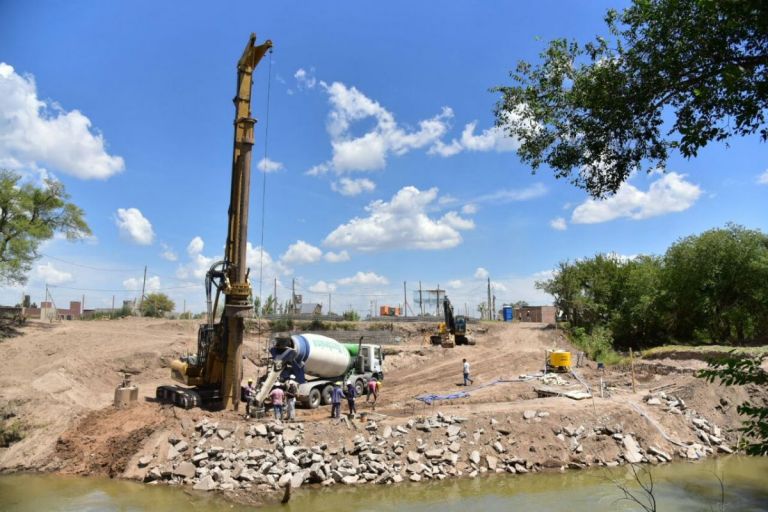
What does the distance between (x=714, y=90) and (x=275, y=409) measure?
15526 millimetres

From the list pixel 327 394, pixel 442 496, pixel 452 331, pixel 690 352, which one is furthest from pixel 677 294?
pixel 442 496

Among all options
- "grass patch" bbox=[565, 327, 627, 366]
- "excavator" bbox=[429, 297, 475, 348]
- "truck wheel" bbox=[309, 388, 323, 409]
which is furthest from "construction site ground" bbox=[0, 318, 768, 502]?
"excavator" bbox=[429, 297, 475, 348]

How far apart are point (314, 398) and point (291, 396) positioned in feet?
9.88

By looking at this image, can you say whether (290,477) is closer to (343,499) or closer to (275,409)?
(343,499)

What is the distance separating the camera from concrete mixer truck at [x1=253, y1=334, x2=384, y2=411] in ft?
67.5

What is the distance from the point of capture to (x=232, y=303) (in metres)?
19.5

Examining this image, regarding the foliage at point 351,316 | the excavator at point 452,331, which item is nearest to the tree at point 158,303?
the foliage at point 351,316

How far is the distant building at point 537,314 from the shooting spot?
5903cm

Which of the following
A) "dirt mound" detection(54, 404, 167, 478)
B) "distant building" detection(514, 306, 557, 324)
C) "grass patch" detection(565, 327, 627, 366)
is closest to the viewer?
"dirt mound" detection(54, 404, 167, 478)

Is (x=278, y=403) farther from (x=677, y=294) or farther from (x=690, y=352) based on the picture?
(x=677, y=294)

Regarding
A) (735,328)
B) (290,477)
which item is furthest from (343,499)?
(735,328)

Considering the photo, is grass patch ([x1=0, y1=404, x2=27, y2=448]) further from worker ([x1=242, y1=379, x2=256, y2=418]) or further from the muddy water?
worker ([x1=242, y1=379, x2=256, y2=418])

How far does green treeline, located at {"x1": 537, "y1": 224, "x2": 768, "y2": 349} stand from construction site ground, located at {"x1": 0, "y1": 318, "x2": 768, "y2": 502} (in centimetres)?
1138

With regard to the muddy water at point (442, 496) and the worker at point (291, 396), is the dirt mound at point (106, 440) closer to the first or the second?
the muddy water at point (442, 496)
